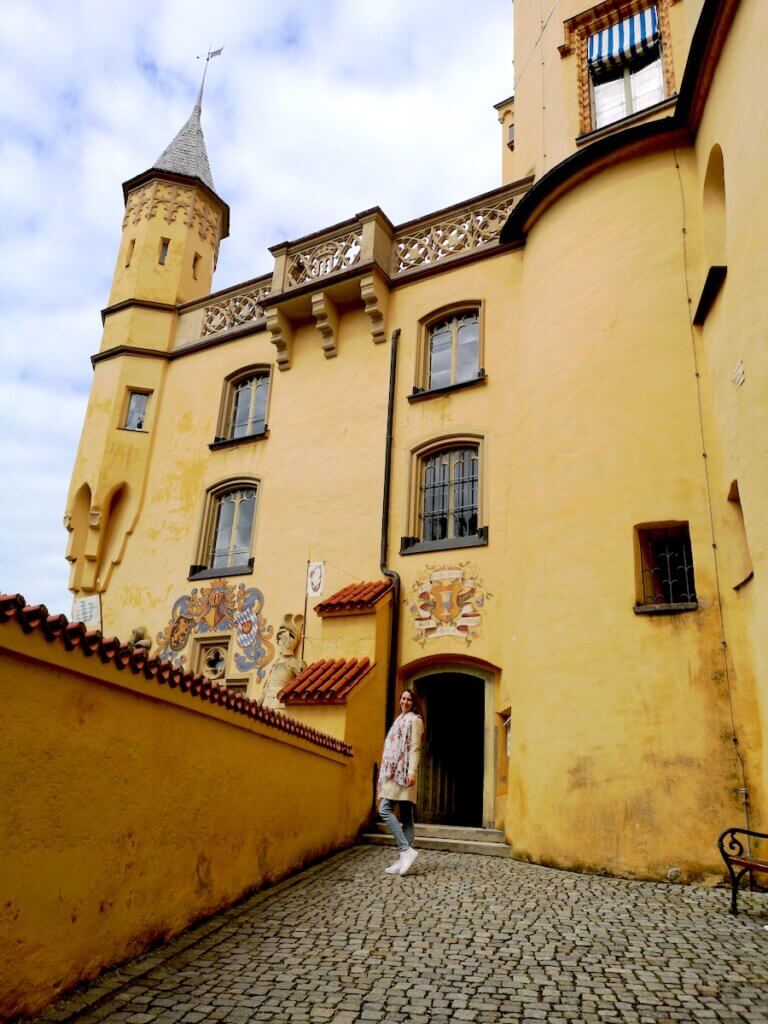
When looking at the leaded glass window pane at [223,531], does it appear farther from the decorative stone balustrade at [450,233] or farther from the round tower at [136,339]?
the decorative stone balustrade at [450,233]

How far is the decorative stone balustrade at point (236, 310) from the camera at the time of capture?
52.7ft

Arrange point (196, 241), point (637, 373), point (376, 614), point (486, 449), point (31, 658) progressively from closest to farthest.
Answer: point (31, 658) → point (637, 373) → point (376, 614) → point (486, 449) → point (196, 241)

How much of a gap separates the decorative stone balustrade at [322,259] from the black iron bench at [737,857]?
11160mm

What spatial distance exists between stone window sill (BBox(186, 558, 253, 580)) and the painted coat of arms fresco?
140 inches

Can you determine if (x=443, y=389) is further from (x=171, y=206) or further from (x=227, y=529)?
(x=171, y=206)

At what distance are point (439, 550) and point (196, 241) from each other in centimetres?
1053

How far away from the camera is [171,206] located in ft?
57.8

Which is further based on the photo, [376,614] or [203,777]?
[376,614]

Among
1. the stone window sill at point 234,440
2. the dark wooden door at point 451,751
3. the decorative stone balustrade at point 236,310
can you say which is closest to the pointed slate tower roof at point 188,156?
the decorative stone balustrade at point 236,310

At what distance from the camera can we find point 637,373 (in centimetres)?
951

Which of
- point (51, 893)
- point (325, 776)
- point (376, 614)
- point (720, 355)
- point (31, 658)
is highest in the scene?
point (720, 355)

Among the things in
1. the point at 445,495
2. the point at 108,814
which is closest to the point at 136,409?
the point at 445,495

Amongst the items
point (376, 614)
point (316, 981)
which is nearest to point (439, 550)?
A: point (376, 614)

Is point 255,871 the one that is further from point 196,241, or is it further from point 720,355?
point 196,241
